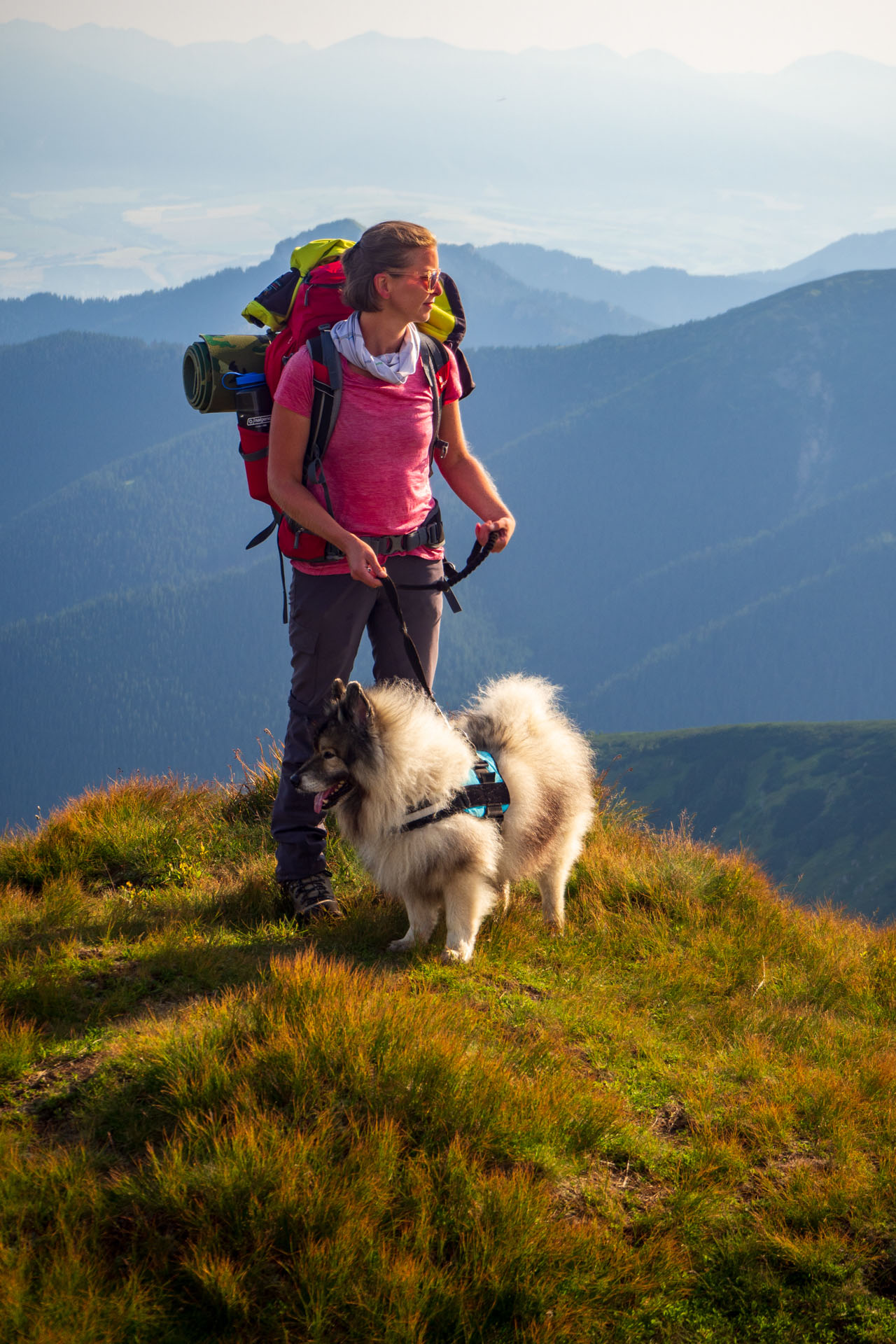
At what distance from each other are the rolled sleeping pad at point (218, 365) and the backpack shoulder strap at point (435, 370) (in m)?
0.83

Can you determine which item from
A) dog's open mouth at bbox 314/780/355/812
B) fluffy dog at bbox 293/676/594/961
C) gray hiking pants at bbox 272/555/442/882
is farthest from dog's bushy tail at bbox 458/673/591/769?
dog's open mouth at bbox 314/780/355/812

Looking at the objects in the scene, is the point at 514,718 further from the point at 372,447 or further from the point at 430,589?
the point at 372,447

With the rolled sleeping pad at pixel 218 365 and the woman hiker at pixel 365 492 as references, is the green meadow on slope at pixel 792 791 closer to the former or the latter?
the woman hiker at pixel 365 492

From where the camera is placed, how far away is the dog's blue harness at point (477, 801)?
4.24m

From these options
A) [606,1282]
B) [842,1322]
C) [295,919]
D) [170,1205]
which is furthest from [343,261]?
[842,1322]

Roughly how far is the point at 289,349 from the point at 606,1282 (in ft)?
12.1

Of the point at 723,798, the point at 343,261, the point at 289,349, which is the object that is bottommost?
the point at 723,798

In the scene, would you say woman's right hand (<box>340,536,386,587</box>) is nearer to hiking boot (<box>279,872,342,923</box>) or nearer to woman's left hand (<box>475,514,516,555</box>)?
woman's left hand (<box>475,514,516,555</box>)

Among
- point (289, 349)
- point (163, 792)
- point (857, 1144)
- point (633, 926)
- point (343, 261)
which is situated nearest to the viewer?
point (857, 1144)

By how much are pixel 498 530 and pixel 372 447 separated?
73 centimetres

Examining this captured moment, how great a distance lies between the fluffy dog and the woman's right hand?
0.43 m

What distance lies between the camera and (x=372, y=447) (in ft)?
13.3

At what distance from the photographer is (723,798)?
113 m

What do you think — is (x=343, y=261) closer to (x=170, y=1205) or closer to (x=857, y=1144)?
(x=170, y=1205)
